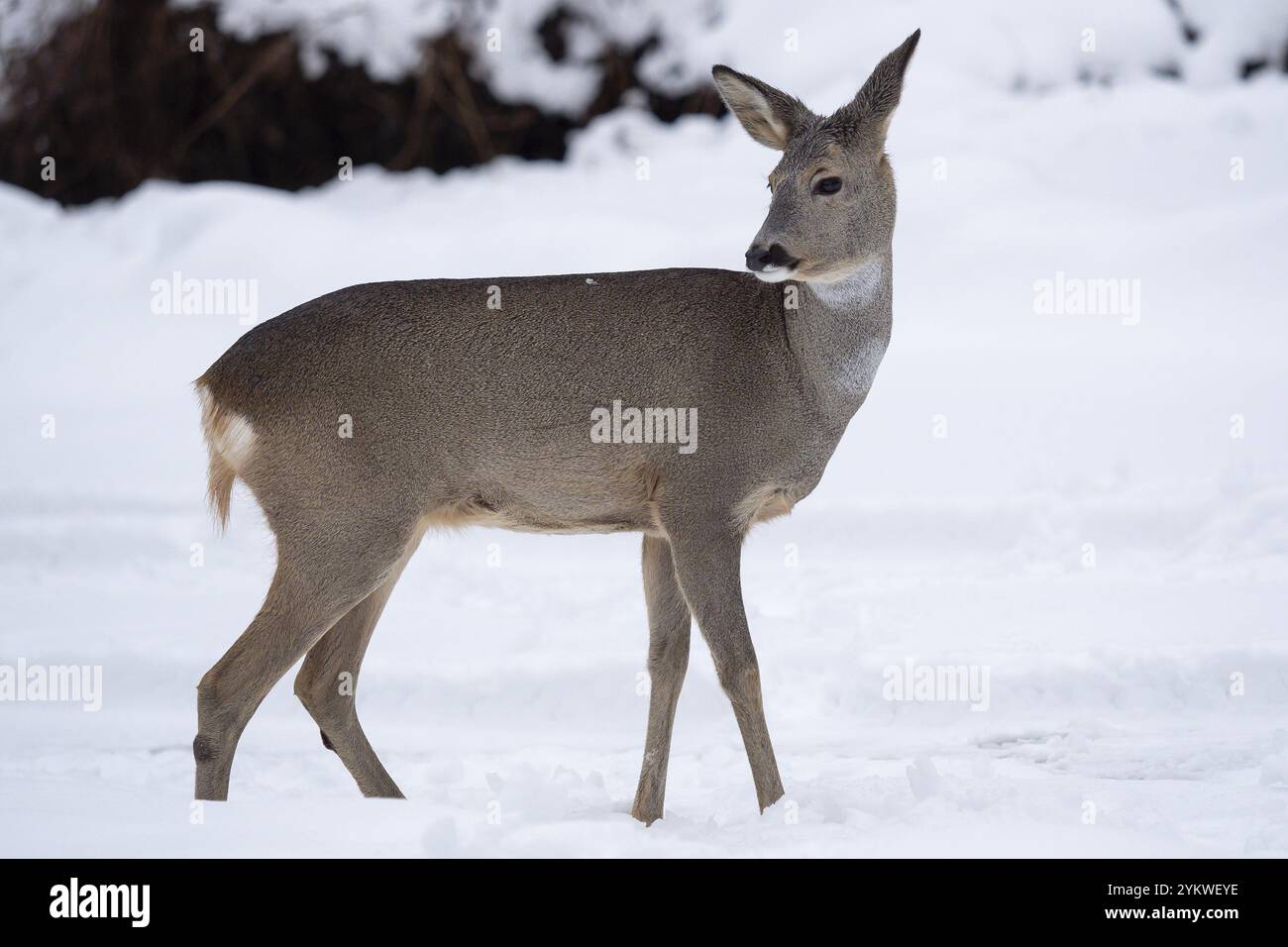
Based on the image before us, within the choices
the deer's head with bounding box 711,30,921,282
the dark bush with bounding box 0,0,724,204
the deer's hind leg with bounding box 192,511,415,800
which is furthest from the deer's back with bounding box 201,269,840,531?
the dark bush with bounding box 0,0,724,204

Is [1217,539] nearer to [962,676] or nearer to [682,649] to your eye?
[962,676]

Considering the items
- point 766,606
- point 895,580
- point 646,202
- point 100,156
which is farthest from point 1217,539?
point 100,156

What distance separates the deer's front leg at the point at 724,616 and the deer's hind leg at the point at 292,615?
0.99 m

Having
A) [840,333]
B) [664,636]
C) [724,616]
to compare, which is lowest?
[664,636]

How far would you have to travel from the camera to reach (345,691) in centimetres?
659

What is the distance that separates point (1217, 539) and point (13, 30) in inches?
489

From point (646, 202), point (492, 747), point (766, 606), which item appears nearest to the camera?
point (492, 747)

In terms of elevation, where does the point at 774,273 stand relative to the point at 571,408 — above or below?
above

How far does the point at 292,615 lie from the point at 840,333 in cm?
219

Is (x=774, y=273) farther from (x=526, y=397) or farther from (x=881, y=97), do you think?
(x=526, y=397)

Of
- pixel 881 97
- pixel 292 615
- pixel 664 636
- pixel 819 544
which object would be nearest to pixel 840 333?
pixel 881 97

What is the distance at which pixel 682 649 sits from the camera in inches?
262

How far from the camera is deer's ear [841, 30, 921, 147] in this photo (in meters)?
6.17

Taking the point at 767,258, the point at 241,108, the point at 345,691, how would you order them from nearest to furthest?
the point at 767,258 → the point at 345,691 → the point at 241,108
